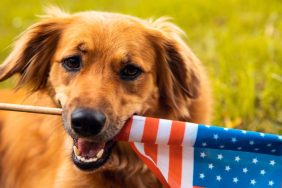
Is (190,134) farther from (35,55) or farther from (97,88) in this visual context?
(35,55)

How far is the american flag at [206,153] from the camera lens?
2.75 m

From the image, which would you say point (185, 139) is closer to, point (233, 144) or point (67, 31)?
point (233, 144)

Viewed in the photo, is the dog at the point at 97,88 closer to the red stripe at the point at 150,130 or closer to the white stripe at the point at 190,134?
the red stripe at the point at 150,130

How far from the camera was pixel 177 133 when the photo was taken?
2.83 meters

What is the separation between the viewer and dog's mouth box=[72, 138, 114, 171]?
118 inches

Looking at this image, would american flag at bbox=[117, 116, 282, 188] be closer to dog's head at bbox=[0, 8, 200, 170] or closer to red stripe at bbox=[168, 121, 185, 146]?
red stripe at bbox=[168, 121, 185, 146]

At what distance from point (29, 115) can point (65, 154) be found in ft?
2.21

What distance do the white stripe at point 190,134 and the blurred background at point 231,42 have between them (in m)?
1.63

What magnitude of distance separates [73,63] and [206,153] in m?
0.97

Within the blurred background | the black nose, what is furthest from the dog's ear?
the blurred background

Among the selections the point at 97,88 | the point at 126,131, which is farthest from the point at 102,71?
the point at 126,131

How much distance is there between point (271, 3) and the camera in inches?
268

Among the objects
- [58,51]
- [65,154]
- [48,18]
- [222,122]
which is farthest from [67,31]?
[222,122]

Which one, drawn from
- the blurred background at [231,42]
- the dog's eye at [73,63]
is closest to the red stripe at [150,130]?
the dog's eye at [73,63]
